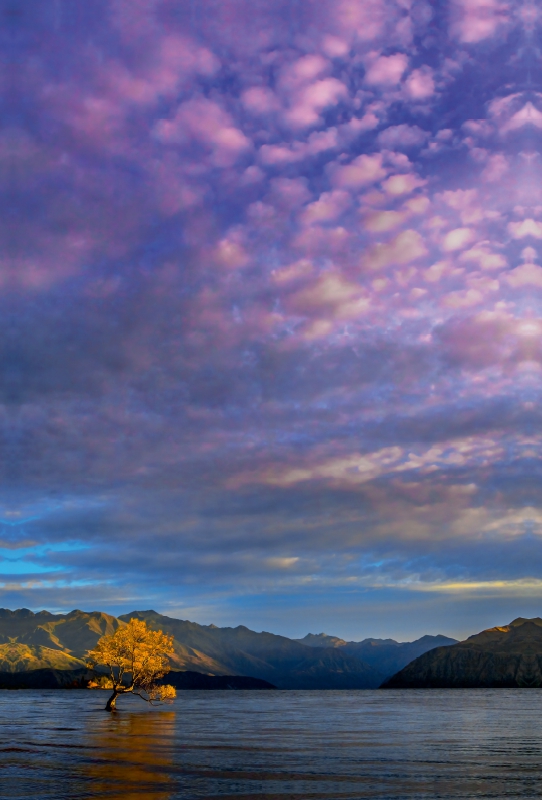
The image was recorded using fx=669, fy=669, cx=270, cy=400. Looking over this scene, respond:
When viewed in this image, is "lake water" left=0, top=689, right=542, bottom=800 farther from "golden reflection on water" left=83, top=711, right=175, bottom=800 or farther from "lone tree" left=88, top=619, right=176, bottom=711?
"lone tree" left=88, top=619, right=176, bottom=711

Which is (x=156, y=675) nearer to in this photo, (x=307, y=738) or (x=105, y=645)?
(x=105, y=645)

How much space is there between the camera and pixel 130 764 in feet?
190

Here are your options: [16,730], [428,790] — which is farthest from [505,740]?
[16,730]

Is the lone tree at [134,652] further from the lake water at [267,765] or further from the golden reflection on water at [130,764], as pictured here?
Answer: the lake water at [267,765]

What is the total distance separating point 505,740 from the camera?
85.0 m

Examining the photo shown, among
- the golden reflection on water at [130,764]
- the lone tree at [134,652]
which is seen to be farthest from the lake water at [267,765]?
the lone tree at [134,652]

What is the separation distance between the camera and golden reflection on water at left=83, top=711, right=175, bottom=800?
4503cm

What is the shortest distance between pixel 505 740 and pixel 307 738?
2531 centimetres

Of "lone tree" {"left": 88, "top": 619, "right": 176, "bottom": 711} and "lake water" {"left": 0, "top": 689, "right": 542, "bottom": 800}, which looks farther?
"lone tree" {"left": 88, "top": 619, "right": 176, "bottom": 711}

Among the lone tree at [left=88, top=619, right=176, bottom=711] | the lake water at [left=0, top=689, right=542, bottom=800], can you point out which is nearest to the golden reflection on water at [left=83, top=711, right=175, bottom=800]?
the lake water at [left=0, top=689, right=542, bottom=800]

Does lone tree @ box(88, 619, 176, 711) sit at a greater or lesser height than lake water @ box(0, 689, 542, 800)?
greater

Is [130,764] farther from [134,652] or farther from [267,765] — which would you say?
[134,652]

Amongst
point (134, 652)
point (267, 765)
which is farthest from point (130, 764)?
point (134, 652)

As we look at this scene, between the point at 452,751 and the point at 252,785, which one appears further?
the point at 452,751
